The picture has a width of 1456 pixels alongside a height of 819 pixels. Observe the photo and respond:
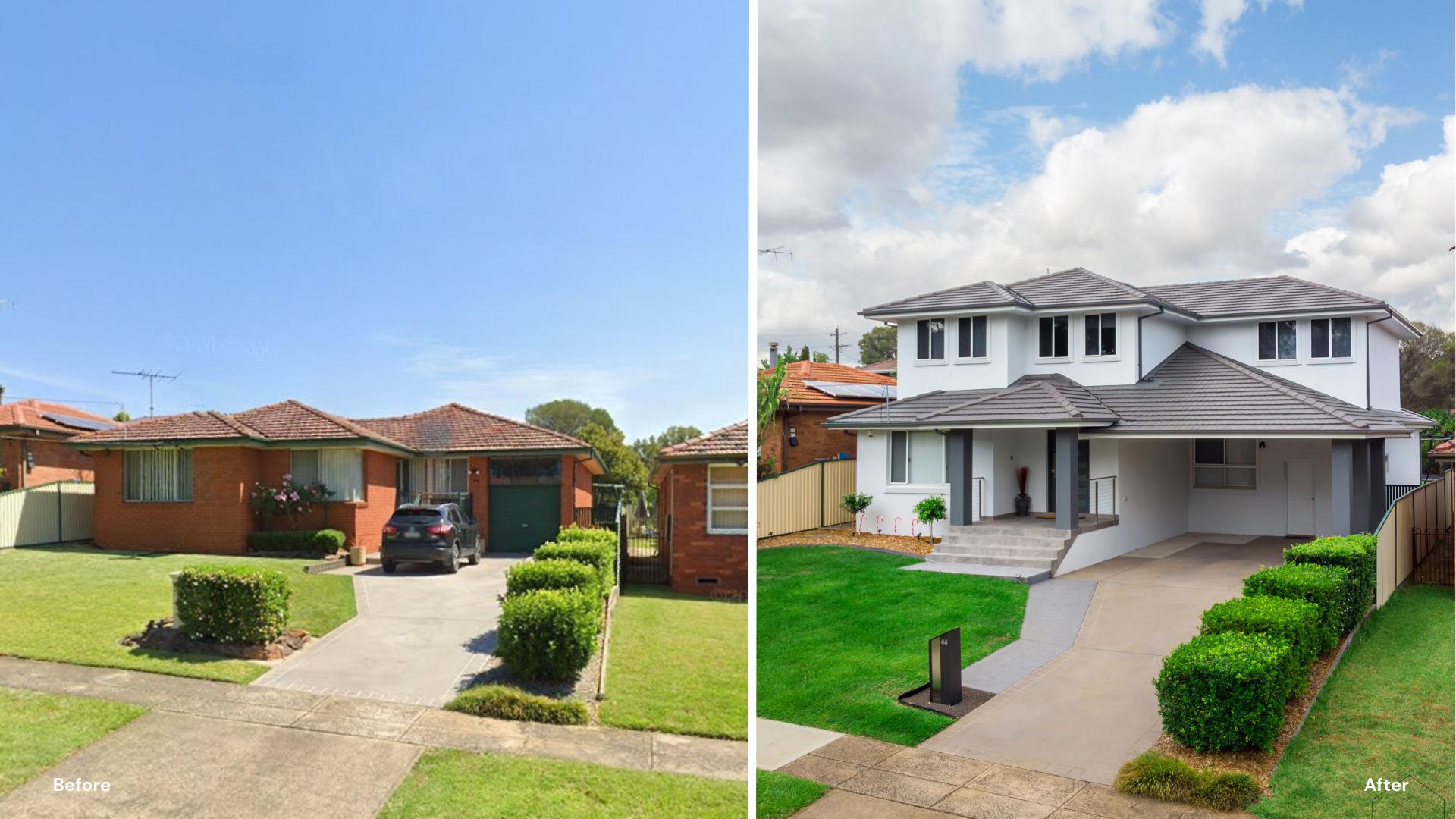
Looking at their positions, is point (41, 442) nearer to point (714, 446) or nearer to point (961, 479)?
point (714, 446)

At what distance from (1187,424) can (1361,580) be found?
428cm

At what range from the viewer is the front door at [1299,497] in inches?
486

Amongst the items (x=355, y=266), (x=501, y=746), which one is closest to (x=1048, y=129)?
(x=355, y=266)

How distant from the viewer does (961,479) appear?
12.9m

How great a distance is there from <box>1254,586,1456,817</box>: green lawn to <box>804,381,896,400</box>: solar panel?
30.1 feet

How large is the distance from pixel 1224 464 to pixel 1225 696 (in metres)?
9.02

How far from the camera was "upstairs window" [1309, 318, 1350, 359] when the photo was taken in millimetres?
12031

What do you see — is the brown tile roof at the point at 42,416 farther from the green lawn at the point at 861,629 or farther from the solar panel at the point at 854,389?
the solar panel at the point at 854,389

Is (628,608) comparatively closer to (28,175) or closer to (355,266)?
(355,266)

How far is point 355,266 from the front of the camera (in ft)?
22.7

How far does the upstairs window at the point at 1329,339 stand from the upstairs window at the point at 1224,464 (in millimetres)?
1392

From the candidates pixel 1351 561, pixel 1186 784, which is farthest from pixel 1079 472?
pixel 1186 784

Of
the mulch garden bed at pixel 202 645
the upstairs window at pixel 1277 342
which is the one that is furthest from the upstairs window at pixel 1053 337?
the mulch garden bed at pixel 202 645

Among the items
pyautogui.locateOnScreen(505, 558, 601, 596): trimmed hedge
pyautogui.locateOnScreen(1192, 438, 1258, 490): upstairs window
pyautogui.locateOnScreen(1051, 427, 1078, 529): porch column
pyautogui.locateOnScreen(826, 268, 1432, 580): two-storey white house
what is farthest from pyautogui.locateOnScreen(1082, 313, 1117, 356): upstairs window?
pyautogui.locateOnScreen(505, 558, 601, 596): trimmed hedge
